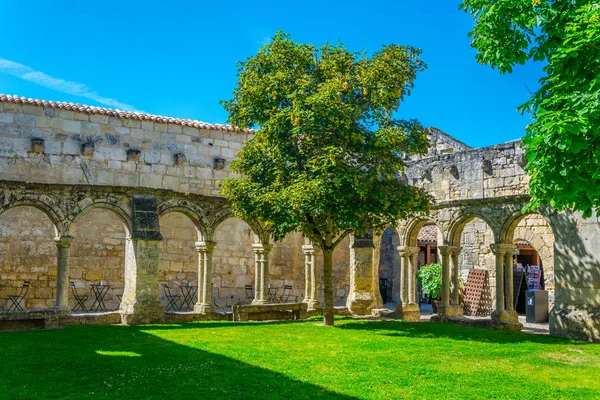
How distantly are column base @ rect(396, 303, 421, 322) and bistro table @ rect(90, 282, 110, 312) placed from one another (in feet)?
25.4

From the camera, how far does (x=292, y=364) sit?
908cm

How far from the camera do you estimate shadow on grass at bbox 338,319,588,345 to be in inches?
480

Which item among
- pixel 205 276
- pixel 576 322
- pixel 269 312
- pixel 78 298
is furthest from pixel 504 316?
pixel 78 298

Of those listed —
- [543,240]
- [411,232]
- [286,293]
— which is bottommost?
[286,293]

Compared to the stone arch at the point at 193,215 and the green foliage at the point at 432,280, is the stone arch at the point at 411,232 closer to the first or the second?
the green foliage at the point at 432,280

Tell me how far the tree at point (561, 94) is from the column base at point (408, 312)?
8.11m

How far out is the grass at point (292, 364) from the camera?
293 inches

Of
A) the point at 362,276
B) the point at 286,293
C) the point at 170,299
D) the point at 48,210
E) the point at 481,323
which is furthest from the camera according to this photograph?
the point at 286,293

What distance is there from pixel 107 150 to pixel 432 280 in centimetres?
1018

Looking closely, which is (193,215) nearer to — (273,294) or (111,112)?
(111,112)

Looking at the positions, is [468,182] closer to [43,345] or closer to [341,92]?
[341,92]

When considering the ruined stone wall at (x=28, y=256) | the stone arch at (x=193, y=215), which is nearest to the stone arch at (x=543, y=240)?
the stone arch at (x=193, y=215)

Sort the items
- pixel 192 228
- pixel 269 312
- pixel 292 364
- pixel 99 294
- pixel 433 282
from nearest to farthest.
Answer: pixel 292 364 → pixel 269 312 → pixel 99 294 → pixel 192 228 → pixel 433 282

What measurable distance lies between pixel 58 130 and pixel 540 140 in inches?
543
